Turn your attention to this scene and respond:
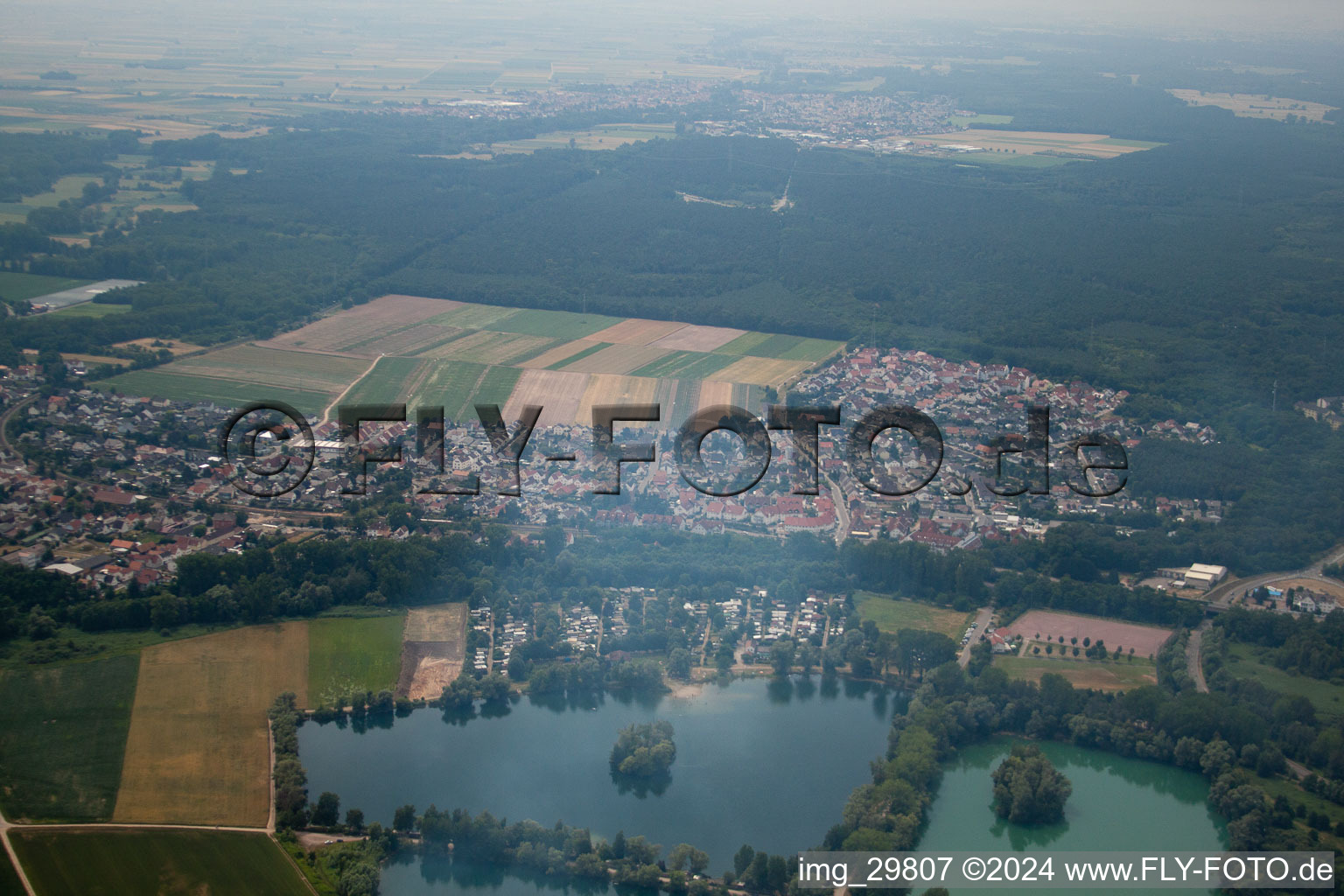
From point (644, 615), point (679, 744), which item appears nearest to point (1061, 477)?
point (644, 615)

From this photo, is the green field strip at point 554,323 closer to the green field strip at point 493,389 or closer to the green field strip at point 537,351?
the green field strip at point 537,351

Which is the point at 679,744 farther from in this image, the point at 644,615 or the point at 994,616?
the point at 994,616

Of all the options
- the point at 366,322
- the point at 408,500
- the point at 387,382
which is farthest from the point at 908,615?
the point at 366,322

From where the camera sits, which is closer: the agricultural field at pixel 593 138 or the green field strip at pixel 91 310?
the green field strip at pixel 91 310

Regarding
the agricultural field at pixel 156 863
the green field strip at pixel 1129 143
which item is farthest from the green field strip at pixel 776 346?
the green field strip at pixel 1129 143

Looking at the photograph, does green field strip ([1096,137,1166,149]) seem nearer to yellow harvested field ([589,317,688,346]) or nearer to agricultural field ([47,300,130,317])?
yellow harvested field ([589,317,688,346])

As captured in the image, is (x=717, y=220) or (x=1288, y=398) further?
(x=717, y=220)
